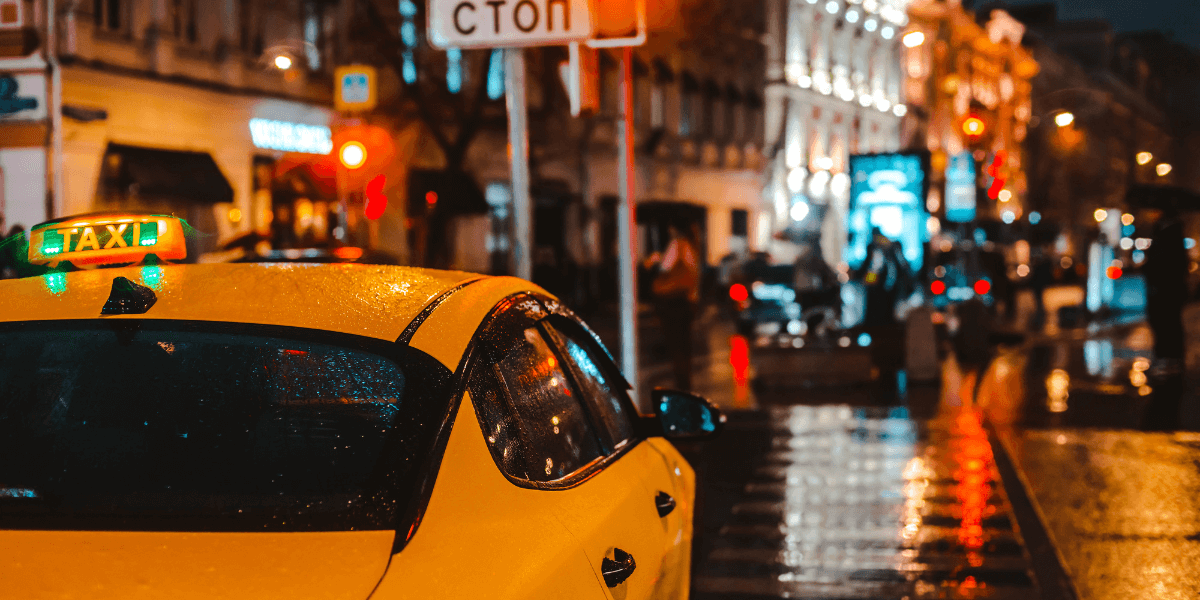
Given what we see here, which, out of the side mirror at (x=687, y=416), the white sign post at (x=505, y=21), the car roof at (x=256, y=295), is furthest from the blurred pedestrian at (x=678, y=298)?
the car roof at (x=256, y=295)

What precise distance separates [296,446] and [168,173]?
20652 millimetres

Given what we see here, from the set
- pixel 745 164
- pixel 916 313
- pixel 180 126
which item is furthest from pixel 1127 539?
pixel 745 164

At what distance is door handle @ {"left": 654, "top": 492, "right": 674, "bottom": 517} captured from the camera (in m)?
3.35

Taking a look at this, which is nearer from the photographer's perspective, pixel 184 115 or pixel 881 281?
pixel 881 281

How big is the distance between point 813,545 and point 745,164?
4073cm

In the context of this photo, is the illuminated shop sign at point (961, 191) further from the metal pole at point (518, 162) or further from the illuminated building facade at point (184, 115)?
the metal pole at point (518, 162)

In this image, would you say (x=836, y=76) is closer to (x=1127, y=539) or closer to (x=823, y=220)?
(x=823, y=220)

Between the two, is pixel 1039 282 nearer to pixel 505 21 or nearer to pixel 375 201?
pixel 375 201

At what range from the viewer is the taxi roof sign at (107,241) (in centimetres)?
338

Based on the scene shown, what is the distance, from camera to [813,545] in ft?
21.9

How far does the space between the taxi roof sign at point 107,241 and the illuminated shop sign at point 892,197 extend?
24868 mm

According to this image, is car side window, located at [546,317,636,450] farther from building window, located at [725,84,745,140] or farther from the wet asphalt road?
building window, located at [725,84,745,140]

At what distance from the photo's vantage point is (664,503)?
3.43m

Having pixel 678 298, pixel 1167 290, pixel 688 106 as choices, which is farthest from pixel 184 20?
pixel 688 106
